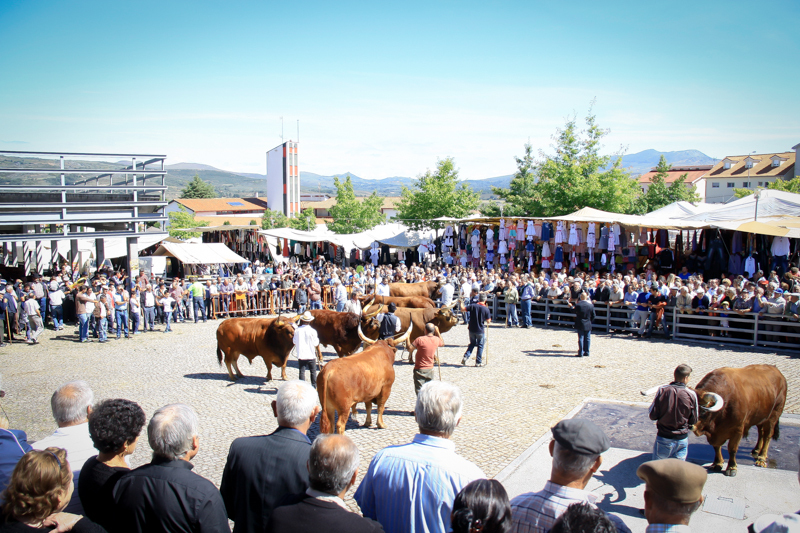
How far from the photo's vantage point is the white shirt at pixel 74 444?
3816 mm

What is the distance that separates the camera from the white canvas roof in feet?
77.2

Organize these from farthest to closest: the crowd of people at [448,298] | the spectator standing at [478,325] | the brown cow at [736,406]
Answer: the crowd of people at [448,298] → the spectator standing at [478,325] → the brown cow at [736,406]

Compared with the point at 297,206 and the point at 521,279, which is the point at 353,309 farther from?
the point at 297,206

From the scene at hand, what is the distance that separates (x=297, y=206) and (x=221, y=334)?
100388mm

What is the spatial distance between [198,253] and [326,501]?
920 inches

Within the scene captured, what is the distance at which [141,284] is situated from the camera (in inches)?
754

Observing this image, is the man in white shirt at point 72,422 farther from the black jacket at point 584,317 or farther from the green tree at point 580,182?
the green tree at point 580,182

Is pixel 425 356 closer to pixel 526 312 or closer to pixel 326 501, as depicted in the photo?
pixel 326 501

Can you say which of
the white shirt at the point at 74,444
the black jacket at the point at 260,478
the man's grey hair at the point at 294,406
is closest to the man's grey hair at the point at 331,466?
the black jacket at the point at 260,478

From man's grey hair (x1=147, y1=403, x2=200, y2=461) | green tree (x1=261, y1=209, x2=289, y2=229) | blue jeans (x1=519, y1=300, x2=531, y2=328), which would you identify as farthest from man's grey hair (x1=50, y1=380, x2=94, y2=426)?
green tree (x1=261, y1=209, x2=289, y2=229)

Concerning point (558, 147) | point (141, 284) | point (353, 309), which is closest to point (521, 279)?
point (353, 309)

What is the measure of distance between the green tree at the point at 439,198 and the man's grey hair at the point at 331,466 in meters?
36.6

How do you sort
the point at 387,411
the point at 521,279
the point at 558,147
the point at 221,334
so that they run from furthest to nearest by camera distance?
the point at 558,147 → the point at 521,279 → the point at 221,334 → the point at 387,411

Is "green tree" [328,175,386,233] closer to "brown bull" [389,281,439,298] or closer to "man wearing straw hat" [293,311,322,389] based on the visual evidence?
"brown bull" [389,281,439,298]
